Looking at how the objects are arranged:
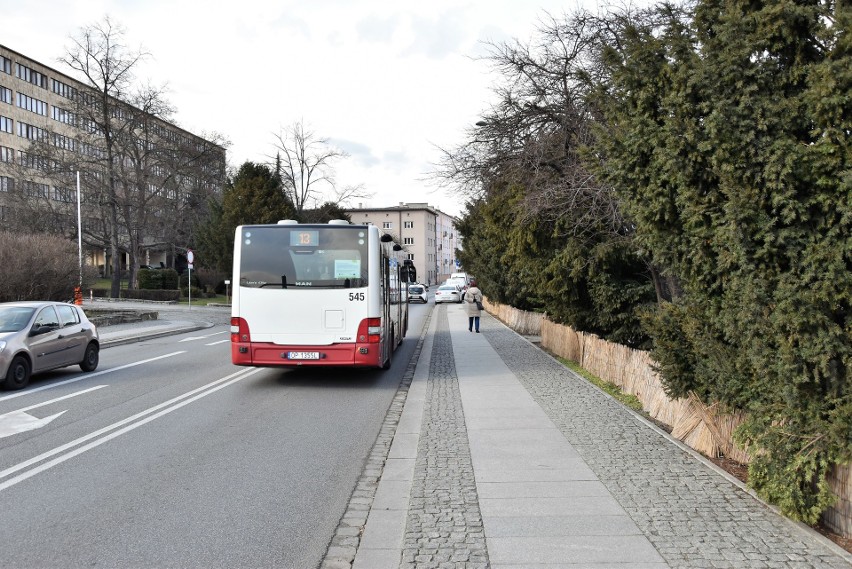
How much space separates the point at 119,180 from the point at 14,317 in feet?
118

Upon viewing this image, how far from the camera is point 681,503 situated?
555 cm

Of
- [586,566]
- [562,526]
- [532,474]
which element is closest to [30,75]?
[532,474]

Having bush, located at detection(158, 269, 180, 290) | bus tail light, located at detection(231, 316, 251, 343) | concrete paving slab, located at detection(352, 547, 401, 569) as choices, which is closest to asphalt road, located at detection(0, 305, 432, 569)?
concrete paving slab, located at detection(352, 547, 401, 569)

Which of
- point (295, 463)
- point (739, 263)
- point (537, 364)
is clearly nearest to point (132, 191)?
point (537, 364)

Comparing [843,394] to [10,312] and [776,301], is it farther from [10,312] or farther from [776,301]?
[10,312]

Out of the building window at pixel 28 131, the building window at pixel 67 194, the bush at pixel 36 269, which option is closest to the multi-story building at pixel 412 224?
the building window at pixel 28 131

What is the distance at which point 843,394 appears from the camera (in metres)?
4.66

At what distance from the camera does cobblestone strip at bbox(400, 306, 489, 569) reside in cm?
455

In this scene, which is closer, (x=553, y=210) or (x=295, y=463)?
(x=295, y=463)

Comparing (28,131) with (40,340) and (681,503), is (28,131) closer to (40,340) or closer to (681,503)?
(40,340)

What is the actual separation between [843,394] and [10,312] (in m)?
13.2

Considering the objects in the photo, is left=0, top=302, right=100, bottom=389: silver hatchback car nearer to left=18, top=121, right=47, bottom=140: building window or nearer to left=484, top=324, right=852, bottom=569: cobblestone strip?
left=484, top=324, right=852, bottom=569: cobblestone strip

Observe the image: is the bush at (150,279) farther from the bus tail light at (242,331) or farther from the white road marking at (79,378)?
the bus tail light at (242,331)

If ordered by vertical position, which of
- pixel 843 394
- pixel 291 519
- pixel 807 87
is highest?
pixel 807 87
